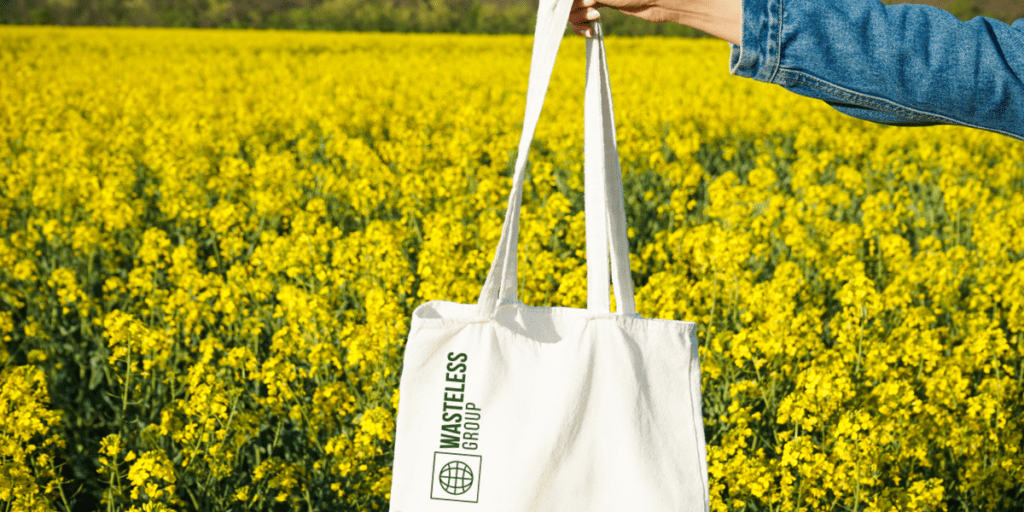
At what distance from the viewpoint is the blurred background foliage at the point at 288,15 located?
2683 cm

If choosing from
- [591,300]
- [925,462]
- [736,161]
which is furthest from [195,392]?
[736,161]

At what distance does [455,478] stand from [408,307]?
2.24 m

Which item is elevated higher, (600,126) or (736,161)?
(736,161)

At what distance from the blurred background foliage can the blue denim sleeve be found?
26.7 m

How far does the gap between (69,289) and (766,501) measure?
123 inches

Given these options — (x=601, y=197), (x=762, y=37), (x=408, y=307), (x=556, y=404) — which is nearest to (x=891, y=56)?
(x=762, y=37)

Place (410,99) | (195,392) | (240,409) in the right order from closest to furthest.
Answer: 1. (195,392)
2. (240,409)
3. (410,99)

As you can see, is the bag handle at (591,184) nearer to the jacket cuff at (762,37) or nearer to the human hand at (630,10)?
the human hand at (630,10)

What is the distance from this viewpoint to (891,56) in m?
0.99

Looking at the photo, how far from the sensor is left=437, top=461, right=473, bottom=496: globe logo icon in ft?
3.86

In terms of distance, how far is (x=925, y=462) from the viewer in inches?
94.0

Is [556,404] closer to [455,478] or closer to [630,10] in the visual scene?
[455,478]

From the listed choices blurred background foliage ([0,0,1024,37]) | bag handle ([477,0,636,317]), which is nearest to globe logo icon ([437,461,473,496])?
bag handle ([477,0,636,317])

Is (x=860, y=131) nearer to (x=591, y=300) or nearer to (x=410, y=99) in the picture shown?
(x=410, y=99)
